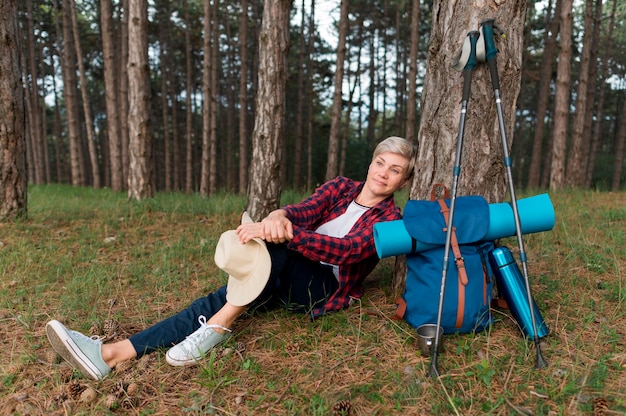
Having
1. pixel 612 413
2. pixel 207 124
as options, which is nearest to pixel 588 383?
pixel 612 413

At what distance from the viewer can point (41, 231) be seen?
5.15 metres

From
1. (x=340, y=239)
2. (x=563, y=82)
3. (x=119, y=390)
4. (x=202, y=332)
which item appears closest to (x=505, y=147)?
(x=340, y=239)

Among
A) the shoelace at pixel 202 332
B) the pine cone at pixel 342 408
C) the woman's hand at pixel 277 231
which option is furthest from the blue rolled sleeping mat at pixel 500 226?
the shoelace at pixel 202 332

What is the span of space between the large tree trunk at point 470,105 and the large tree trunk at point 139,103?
566 centimetres

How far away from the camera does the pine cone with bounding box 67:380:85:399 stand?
220 cm

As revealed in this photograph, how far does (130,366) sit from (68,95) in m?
12.5

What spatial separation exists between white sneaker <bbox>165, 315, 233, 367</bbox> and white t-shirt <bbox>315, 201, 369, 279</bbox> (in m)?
0.89

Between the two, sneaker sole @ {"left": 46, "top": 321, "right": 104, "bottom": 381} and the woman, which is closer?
sneaker sole @ {"left": 46, "top": 321, "right": 104, "bottom": 381}

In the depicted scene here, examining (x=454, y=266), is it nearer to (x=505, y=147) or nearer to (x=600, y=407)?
(x=505, y=147)

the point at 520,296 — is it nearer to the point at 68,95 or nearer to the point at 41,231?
the point at 41,231

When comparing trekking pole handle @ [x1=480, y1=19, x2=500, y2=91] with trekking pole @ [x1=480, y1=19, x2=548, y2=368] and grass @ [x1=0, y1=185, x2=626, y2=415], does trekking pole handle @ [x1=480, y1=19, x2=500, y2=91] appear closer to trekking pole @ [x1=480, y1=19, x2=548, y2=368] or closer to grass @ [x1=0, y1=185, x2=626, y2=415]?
trekking pole @ [x1=480, y1=19, x2=548, y2=368]

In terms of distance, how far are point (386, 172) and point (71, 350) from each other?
216 cm

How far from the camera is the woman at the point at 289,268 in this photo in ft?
8.02

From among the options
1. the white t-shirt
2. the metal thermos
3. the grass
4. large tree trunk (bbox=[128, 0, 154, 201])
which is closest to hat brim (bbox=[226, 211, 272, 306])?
the grass
